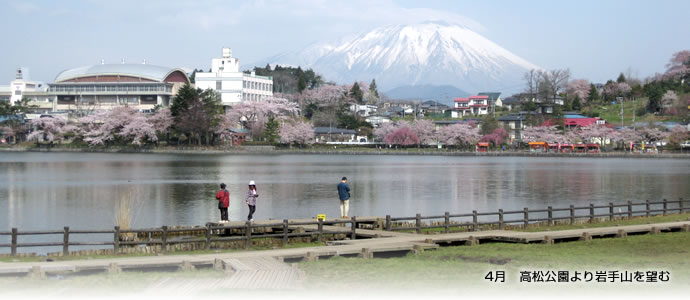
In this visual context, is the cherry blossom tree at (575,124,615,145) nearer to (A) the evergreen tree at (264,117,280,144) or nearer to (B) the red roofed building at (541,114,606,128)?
(B) the red roofed building at (541,114,606,128)

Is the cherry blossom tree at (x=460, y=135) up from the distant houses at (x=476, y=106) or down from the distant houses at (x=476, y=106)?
down

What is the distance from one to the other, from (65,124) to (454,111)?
67948 millimetres

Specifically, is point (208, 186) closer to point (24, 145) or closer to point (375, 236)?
point (375, 236)

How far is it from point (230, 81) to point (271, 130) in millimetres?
21319

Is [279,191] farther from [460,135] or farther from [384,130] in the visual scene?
[384,130]

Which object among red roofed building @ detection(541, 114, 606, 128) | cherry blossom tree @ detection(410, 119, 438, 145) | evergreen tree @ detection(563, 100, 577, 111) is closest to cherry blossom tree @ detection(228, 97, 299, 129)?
cherry blossom tree @ detection(410, 119, 438, 145)

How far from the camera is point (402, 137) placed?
11206 cm

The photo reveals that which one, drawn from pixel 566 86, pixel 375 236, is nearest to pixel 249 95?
pixel 566 86

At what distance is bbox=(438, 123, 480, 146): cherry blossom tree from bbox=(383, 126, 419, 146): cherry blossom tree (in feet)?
14.2

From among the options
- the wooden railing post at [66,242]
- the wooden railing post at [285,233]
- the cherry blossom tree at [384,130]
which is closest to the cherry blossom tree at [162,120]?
the cherry blossom tree at [384,130]

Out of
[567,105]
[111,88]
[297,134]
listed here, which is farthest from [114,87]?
[567,105]

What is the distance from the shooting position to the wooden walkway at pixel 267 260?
13.3 m

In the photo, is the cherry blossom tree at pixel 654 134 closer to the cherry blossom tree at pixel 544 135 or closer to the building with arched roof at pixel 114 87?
the cherry blossom tree at pixel 544 135

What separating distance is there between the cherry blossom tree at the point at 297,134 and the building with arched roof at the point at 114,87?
2232 centimetres
